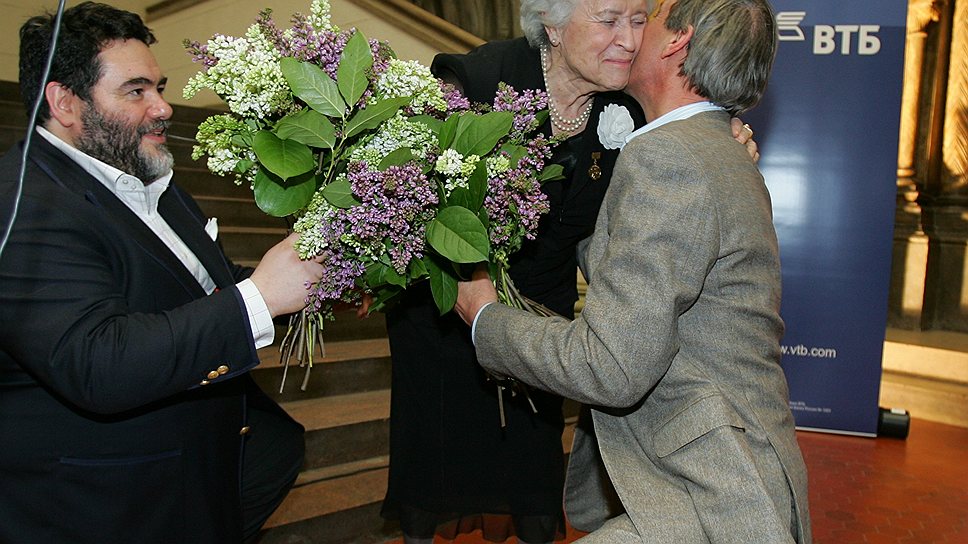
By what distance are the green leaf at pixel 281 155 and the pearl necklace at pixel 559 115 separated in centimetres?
88

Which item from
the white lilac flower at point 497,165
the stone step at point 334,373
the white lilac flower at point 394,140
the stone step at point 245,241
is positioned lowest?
the stone step at point 334,373

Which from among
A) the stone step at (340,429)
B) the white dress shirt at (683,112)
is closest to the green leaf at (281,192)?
the white dress shirt at (683,112)

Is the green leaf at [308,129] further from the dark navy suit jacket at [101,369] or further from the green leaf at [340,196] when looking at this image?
the dark navy suit jacket at [101,369]

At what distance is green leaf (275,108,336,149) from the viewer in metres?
1.56

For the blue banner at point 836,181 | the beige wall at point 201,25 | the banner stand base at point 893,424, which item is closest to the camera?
the blue banner at point 836,181

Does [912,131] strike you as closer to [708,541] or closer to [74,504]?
[708,541]

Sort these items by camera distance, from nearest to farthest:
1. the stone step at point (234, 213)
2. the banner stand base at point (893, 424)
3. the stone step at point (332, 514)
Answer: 1. the stone step at point (332, 514)
2. the banner stand base at point (893, 424)
3. the stone step at point (234, 213)

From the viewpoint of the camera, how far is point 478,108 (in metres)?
1.89

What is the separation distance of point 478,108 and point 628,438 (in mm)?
781

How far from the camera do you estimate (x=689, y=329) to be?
161 centimetres

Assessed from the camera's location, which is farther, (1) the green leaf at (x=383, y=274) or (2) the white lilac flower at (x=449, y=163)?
(1) the green leaf at (x=383, y=274)

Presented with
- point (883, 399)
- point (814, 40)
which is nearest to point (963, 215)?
point (883, 399)

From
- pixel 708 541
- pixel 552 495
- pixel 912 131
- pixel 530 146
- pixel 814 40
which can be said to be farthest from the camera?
pixel 912 131

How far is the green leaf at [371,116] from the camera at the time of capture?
5.26 feet
